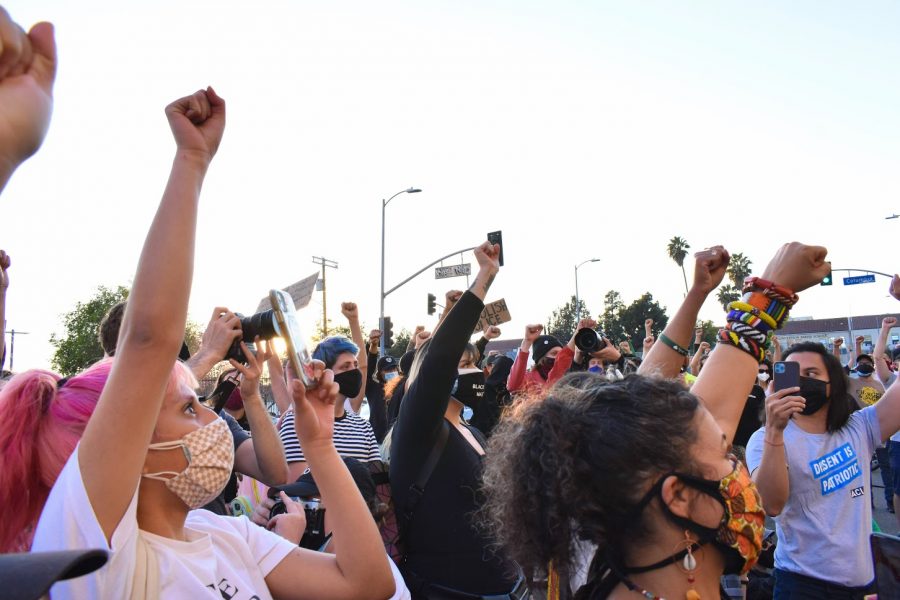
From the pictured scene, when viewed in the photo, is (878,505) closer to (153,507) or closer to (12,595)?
(153,507)

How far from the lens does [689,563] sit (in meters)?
1.84

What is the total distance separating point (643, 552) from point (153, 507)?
1384 millimetres

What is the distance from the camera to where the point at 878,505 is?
10.3 m

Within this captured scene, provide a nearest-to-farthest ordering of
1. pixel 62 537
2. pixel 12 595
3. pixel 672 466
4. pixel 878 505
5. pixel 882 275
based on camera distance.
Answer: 1. pixel 12 595
2. pixel 62 537
3. pixel 672 466
4. pixel 878 505
5. pixel 882 275

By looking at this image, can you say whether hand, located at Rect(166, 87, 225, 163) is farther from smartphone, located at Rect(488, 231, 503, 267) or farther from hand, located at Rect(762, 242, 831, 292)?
smartphone, located at Rect(488, 231, 503, 267)

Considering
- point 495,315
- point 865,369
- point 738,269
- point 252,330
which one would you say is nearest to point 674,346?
point 252,330

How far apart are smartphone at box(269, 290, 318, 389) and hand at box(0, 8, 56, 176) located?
102cm

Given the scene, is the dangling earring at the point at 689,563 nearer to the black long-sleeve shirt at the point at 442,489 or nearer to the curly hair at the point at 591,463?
the curly hair at the point at 591,463

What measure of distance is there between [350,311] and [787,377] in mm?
3273

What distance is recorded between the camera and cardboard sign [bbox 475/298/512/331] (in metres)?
7.48

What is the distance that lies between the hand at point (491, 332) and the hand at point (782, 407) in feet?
13.5

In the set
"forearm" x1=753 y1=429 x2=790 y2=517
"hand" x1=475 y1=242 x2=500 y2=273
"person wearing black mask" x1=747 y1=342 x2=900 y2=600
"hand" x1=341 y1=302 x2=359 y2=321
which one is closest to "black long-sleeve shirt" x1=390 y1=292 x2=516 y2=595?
"hand" x1=475 y1=242 x2=500 y2=273

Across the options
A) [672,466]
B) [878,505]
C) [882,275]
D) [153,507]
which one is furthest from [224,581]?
[882,275]

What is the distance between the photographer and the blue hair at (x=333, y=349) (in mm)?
4801
